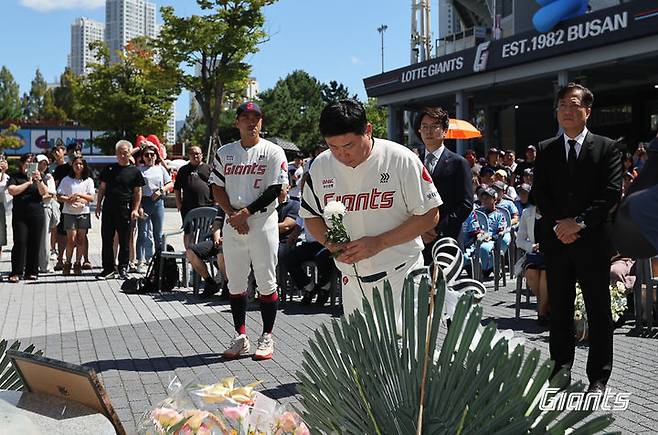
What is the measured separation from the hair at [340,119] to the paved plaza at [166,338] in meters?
0.94

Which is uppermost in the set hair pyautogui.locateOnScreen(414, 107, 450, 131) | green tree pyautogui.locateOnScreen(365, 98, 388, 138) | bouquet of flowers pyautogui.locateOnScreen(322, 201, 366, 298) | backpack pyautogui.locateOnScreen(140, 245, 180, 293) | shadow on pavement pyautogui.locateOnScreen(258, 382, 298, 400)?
green tree pyautogui.locateOnScreen(365, 98, 388, 138)

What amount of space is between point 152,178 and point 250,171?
6.90 meters

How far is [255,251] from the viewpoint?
20.4 ft

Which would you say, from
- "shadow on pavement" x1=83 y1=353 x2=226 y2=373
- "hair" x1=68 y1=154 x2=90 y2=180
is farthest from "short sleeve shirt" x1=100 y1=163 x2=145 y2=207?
"shadow on pavement" x1=83 y1=353 x2=226 y2=373

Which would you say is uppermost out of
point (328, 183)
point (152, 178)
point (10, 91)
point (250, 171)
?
point (10, 91)

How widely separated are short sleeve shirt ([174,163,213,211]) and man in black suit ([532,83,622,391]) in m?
7.23

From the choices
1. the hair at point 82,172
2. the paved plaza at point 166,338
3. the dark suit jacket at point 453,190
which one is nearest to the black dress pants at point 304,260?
the paved plaza at point 166,338

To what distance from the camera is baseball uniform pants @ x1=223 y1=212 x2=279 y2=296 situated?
6.19 m

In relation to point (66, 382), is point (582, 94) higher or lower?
higher

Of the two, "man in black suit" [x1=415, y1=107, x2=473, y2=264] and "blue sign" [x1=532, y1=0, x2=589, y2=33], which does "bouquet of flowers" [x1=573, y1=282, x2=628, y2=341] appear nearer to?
"man in black suit" [x1=415, y1=107, x2=473, y2=264]

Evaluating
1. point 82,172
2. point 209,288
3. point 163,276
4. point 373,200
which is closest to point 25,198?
point 82,172

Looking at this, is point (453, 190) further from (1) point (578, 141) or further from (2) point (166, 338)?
(2) point (166, 338)

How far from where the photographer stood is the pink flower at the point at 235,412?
4.25ft
